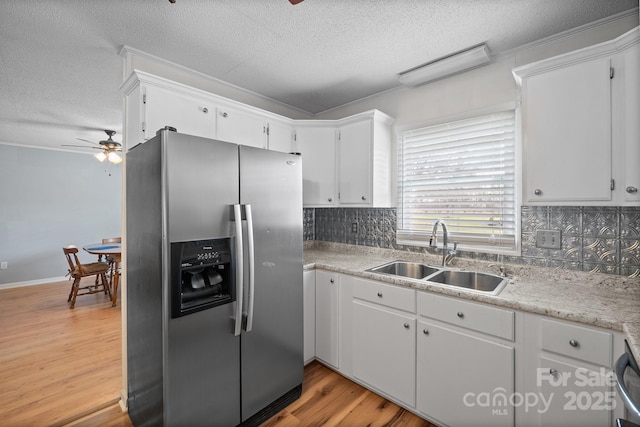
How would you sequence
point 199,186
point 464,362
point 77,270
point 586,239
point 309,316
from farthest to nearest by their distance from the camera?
point 77,270
point 309,316
point 586,239
point 464,362
point 199,186

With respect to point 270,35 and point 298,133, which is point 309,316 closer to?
point 298,133

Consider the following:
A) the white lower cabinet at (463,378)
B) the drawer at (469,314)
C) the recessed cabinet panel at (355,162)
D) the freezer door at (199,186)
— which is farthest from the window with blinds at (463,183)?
the freezer door at (199,186)

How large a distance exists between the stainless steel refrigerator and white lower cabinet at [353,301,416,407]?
1.56 ft

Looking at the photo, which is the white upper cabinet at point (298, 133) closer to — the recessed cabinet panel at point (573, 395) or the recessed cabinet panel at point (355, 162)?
the recessed cabinet panel at point (355, 162)

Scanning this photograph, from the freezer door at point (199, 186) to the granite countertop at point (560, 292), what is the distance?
99 centimetres

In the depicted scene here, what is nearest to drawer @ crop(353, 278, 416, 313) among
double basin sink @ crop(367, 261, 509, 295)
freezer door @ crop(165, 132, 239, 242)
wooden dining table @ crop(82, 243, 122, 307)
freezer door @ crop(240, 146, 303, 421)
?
double basin sink @ crop(367, 261, 509, 295)

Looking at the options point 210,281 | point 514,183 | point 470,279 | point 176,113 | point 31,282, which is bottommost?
point 31,282

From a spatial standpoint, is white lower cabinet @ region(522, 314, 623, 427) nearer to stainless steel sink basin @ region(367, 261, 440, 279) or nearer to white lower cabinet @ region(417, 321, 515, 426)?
white lower cabinet @ region(417, 321, 515, 426)

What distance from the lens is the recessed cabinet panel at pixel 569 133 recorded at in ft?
4.85

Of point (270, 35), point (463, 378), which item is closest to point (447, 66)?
point (270, 35)

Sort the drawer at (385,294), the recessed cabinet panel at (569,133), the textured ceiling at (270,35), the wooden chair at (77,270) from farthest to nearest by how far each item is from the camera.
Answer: the wooden chair at (77,270)
the drawer at (385,294)
the textured ceiling at (270,35)
the recessed cabinet panel at (569,133)

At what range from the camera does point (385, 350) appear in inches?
77.8

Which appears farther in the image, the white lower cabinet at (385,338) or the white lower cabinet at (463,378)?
the white lower cabinet at (385,338)

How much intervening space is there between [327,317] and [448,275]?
3.33ft
